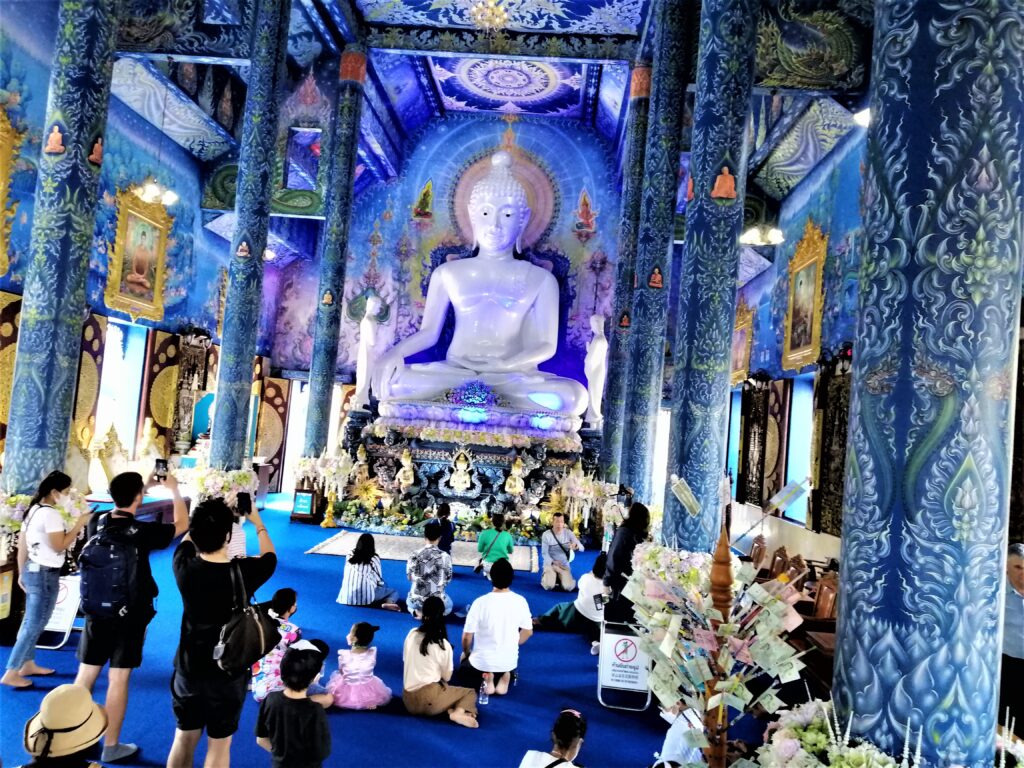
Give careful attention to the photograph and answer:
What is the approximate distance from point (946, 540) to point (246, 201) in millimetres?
7887

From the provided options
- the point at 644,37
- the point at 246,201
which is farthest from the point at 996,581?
the point at 644,37

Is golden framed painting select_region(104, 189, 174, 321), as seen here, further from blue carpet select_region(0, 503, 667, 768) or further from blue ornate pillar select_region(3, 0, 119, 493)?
blue carpet select_region(0, 503, 667, 768)

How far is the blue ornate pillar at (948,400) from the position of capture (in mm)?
2141

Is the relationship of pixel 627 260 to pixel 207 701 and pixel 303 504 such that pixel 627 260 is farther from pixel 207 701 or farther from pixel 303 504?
pixel 207 701

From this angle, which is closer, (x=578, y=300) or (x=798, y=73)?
(x=798, y=73)

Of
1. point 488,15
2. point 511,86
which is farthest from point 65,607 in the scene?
point 511,86

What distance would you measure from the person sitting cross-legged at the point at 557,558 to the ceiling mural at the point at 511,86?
8807mm

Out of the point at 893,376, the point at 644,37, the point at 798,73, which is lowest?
the point at 893,376

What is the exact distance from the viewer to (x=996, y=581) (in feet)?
7.08

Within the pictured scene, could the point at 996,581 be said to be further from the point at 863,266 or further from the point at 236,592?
the point at 236,592

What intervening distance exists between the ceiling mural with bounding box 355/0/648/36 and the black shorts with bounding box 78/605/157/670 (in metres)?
10.7

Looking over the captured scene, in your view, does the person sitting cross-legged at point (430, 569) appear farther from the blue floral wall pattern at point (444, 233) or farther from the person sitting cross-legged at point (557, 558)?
the blue floral wall pattern at point (444, 233)

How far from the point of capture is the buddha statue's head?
14375 mm

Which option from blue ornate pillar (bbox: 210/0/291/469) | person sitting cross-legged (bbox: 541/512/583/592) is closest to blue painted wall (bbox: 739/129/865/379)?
person sitting cross-legged (bbox: 541/512/583/592)
